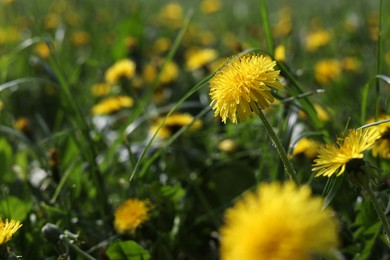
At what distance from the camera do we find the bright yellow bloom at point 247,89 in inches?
37.3

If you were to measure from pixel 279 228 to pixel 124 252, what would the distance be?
0.74m

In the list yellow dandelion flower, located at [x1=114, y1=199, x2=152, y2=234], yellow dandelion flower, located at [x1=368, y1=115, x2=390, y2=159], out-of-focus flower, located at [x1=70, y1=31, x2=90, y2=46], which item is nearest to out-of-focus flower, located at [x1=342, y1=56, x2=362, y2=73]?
yellow dandelion flower, located at [x1=368, y1=115, x2=390, y2=159]

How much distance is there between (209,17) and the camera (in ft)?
18.2

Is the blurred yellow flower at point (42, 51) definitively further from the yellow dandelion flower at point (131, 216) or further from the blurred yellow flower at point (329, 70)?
the yellow dandelion flower at point (131, 216)

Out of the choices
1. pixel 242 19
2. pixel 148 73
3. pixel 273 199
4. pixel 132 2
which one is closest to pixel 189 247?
pixel 273 199

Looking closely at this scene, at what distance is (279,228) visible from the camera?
0.61m

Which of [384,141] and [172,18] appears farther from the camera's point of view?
[172,18]

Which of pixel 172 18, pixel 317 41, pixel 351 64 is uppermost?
pixel 172 18

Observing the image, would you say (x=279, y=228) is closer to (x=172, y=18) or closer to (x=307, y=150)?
(x=307, y=150)

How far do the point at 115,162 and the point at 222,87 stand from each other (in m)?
0.88

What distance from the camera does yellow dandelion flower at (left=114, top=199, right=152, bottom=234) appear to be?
1370mm

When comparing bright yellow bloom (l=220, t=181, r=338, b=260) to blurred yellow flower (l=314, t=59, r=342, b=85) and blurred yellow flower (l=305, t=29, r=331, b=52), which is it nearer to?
blurred yellow flower (l=314, t=59, r=342, b=85)

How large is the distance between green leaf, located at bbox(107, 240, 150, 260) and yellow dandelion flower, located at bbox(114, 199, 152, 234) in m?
0.09

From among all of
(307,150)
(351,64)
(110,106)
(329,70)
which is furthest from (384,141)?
(351,64)
